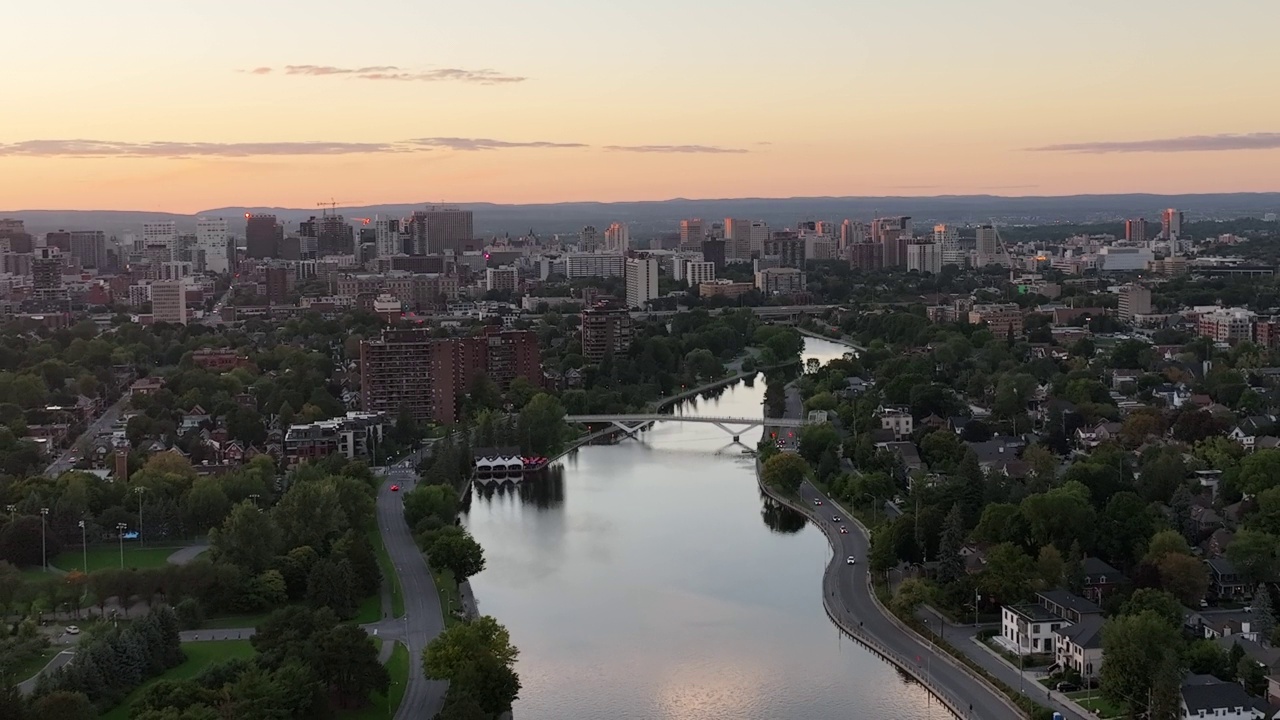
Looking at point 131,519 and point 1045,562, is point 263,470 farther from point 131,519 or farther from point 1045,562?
point 1045,562

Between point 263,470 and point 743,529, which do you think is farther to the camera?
point 263,470

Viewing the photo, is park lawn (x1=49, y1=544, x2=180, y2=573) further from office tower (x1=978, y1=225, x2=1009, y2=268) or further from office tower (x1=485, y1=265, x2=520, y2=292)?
office tower (x1=978, y1=225, x2=1009, y2=268)

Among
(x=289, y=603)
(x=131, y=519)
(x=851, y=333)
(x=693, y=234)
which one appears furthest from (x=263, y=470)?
(x=693, y=234)

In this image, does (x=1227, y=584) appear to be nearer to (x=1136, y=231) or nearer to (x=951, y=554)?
(x=951, y=554)

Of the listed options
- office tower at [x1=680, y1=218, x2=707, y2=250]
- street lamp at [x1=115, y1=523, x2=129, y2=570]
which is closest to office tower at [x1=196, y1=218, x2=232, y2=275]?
office tower at [x1=680, y1=218, x2=707, y2=250]

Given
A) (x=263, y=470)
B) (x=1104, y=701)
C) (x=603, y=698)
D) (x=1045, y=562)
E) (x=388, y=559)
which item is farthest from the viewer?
(x=263, y=470)

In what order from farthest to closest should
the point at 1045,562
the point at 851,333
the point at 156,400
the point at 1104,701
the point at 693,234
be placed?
the point at 693,234 < the point at 851,333 < the point at 156,400 < the point at 1045,562 < the point at 1104,701

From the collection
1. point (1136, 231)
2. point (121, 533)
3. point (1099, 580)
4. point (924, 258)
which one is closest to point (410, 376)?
point (121, 533)
